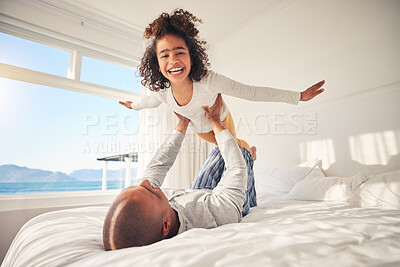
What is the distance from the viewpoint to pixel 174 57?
1.30 meters

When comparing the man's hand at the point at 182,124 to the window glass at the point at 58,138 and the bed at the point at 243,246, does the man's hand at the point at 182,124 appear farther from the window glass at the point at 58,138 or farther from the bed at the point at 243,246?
the window glass at the point at 58,138

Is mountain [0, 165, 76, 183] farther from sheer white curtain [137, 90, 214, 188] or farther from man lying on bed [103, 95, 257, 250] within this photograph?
man lying on bed [103, 95, 257, 250]

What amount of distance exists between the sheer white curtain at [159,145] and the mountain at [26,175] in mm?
978

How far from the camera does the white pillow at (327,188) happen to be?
1.65 metres

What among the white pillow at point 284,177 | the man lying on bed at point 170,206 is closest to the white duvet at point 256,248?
the man lying on bed at point 170,206

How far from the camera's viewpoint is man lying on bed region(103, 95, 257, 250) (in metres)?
0.72

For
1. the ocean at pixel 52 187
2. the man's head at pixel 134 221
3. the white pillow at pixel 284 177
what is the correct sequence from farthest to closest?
the ocean at pixel 52 187 → the white pillow at pixel 284 177 → the man's head at pixel 134 221

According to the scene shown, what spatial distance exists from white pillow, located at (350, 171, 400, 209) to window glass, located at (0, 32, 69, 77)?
11.0 ft

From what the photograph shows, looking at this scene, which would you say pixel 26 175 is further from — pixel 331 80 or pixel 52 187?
pixel 331 80

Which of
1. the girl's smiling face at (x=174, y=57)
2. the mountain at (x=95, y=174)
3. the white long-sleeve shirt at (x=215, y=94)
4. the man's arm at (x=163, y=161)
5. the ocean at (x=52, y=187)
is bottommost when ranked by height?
the ocean at (x=52, y=187)

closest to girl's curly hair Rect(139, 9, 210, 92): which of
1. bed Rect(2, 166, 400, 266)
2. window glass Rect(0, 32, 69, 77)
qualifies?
bed Rect(2, 166, 400, 266)

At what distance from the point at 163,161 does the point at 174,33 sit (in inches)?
30.2

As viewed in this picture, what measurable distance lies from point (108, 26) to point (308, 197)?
3248mm

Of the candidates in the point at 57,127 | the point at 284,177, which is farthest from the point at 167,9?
the point at 284,177
